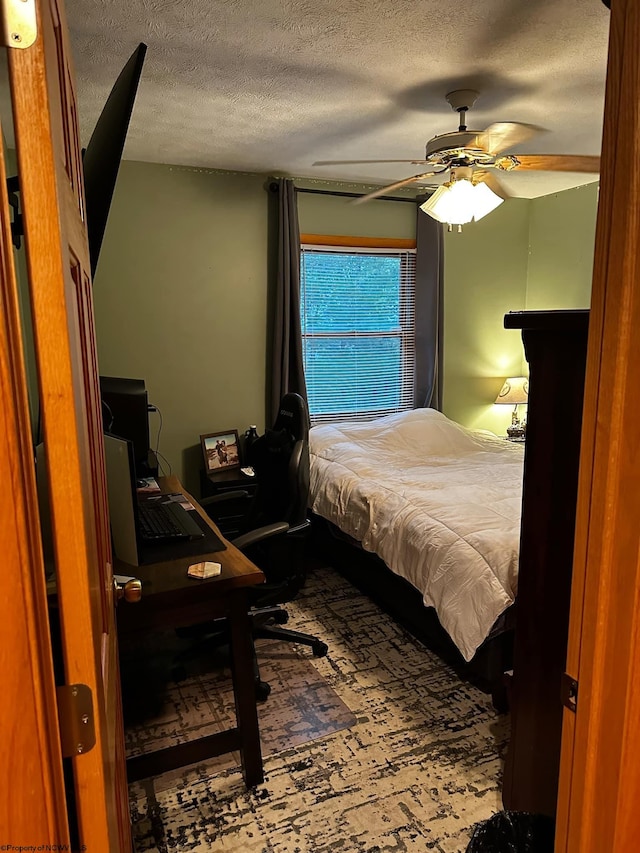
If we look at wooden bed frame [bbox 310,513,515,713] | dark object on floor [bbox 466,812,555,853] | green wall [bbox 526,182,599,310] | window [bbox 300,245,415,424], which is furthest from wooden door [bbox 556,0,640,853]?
green wall [bbox 526,182,599,310]

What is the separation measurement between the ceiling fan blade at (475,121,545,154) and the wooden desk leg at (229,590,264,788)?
2044 millimetres

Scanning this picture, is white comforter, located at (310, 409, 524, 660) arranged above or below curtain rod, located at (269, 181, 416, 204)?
below

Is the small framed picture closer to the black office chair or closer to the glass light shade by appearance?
the black office chair

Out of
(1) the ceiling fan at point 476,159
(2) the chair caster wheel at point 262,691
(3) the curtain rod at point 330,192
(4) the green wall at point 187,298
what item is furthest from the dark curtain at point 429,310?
(2) the chair caster wheel at point 262,691

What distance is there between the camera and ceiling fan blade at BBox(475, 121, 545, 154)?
2322 mm

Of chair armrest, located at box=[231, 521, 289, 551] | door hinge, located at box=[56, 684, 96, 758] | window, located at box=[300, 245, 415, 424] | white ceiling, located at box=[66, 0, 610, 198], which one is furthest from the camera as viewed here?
window, located at box=[300, 245, 415, 424]

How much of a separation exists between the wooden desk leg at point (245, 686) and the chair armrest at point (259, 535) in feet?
1.23

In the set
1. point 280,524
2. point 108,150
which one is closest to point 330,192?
point 280,524

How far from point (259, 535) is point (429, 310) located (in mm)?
2795

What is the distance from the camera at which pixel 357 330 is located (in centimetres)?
446

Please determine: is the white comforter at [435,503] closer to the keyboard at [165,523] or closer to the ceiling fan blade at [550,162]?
the keyboard at [165,523]

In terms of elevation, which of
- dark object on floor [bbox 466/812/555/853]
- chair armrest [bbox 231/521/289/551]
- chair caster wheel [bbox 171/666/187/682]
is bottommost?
chair caster wheel [bbox 171/666/187/682]

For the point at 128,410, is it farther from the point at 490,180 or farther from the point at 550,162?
the point at 550,162

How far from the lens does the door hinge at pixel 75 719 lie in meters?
0.71
